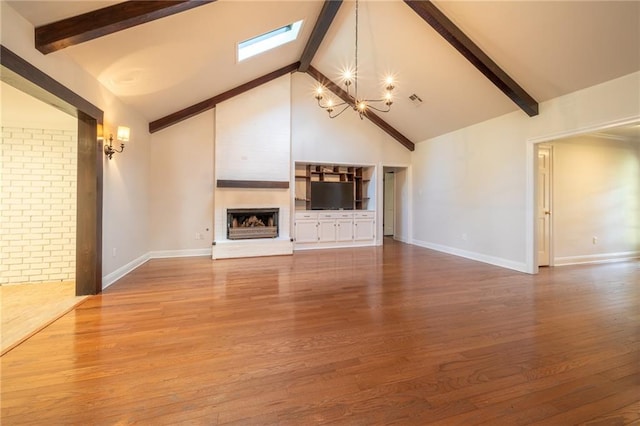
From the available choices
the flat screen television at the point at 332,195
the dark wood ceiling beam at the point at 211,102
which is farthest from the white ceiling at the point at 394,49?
the flat screen television at the point at 332,195

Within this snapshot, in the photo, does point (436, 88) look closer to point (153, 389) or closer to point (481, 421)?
point (481, 421)

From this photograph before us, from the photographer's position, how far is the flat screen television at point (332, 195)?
21.4ft

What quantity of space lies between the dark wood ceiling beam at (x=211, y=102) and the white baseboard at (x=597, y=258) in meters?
6.76

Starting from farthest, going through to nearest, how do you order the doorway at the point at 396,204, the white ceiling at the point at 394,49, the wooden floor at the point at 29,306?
the doorway at the point at 396,204, the white ceiling at the point at 394,49, the wooden floor at the point at 29,306

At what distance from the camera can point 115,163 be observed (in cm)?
362

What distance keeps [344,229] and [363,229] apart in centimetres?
54

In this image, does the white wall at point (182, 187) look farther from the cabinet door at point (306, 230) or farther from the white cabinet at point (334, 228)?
the white cabinet at point (334, 228)

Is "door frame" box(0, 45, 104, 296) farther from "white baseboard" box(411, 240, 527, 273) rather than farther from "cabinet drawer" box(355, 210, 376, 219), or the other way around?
"white baseboard" box(411, 240, 527, 273)

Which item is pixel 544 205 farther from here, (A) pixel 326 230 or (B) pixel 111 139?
(B) pixel 111 139

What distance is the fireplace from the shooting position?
5496 mm

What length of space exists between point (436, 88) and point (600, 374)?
4733 millimetres

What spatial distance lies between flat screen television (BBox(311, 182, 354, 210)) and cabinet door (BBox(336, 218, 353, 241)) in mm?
433

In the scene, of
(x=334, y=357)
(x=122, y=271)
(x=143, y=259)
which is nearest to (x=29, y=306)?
(x=122, y=271)

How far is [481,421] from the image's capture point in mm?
1351
